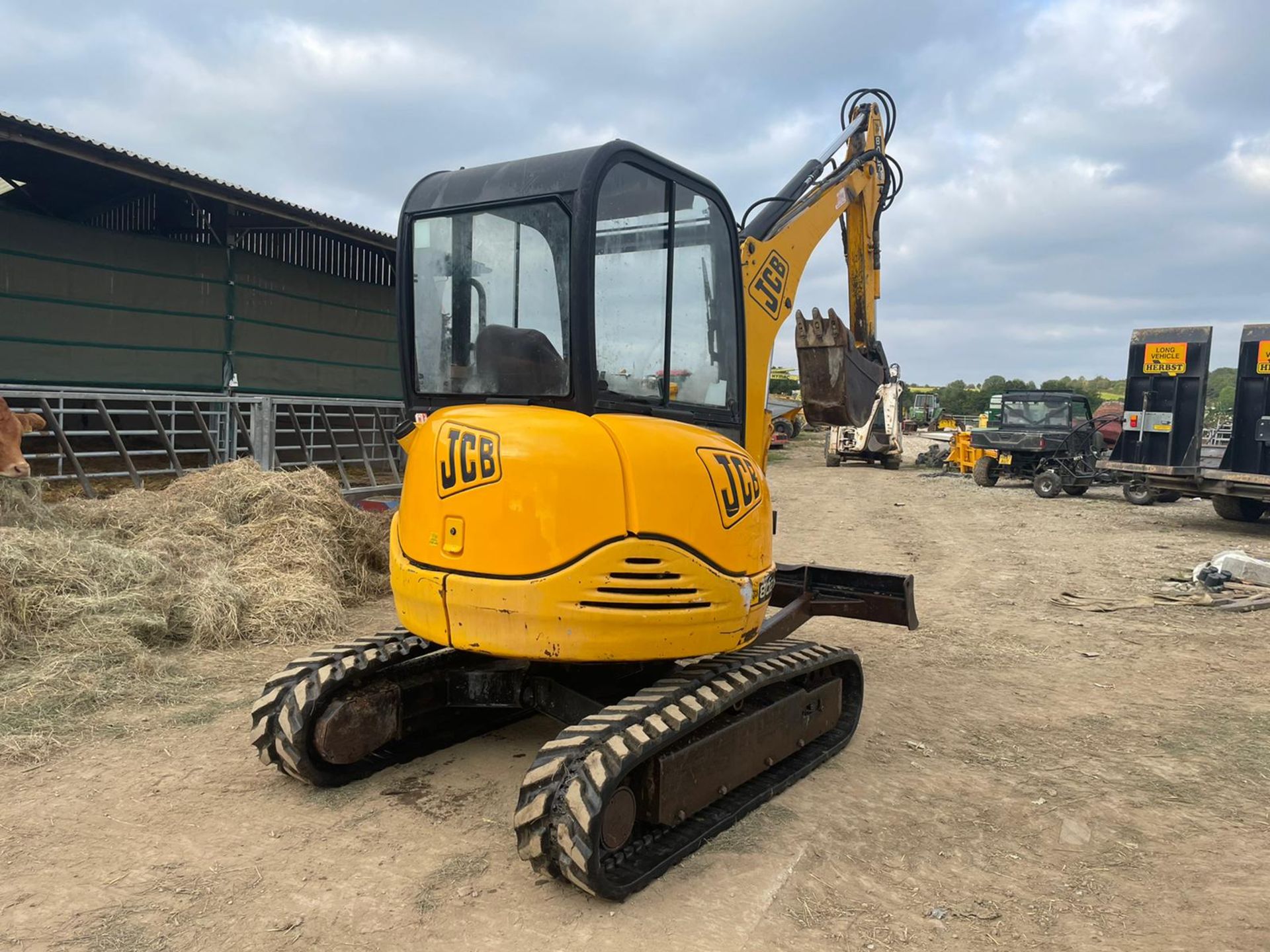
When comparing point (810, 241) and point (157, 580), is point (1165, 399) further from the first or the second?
point (157, 580)

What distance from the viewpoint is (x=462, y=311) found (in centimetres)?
382

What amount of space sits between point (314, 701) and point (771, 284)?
325 cm

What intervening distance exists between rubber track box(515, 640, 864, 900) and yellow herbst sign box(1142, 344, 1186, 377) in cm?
1265

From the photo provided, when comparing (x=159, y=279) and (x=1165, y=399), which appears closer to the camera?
(x=159, y=279)

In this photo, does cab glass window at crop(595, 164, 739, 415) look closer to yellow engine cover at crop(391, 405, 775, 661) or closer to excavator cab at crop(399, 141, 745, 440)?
excavator cab at crop(399, 141, 745, 440)

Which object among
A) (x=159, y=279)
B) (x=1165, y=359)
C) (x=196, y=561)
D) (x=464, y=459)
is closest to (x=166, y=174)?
(x=159, y=279)

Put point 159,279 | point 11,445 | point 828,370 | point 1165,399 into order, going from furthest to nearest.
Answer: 1. point 1165,399
2. point 159,279
3. point 11,445
4. point 828,370

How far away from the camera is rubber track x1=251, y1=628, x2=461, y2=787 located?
380 cm

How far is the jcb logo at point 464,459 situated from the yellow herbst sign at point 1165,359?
45.8ft

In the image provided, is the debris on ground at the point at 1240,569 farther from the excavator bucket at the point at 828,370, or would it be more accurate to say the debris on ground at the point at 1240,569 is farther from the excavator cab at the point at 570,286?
the excavator cab at the point at 570,286

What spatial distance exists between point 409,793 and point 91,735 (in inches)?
70.6

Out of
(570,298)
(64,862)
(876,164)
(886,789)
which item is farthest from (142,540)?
(876,164)

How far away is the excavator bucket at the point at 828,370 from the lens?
5457mm

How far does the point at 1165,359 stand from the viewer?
14.1 meters
